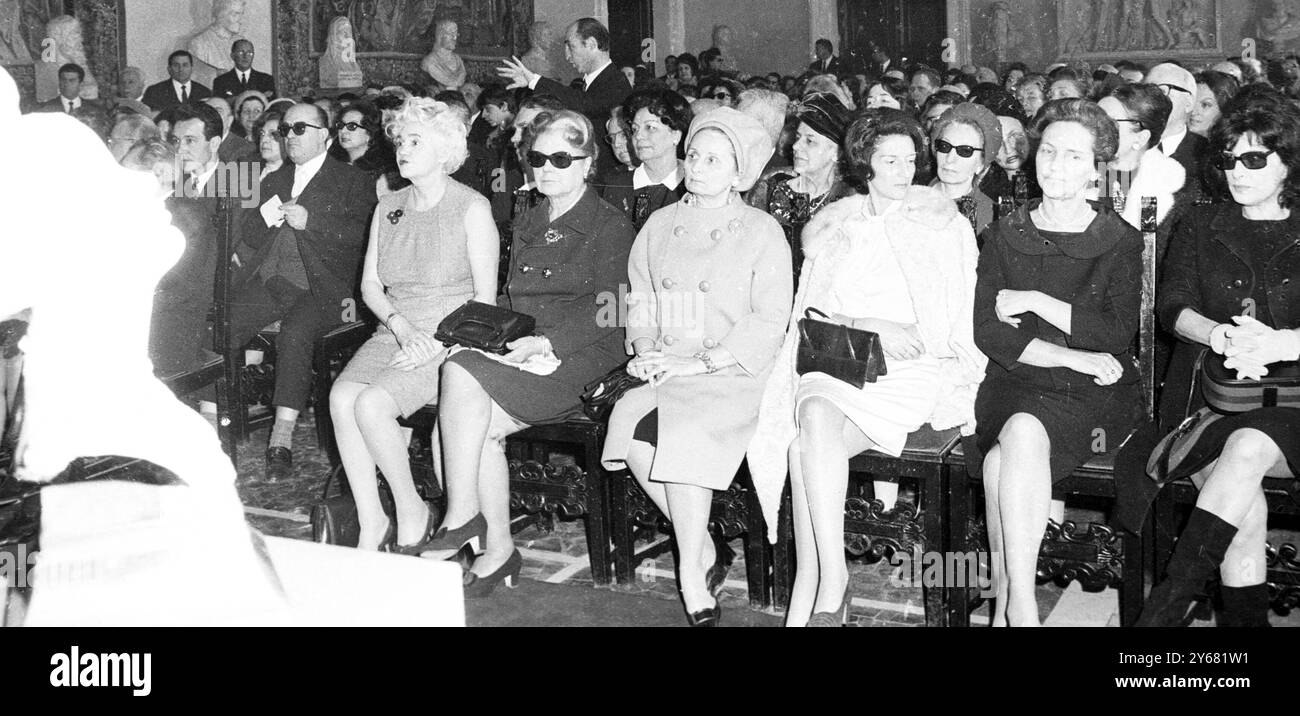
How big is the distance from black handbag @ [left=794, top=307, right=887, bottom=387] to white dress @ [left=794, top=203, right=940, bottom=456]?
0.04 m

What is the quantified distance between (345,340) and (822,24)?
14412 millimetres

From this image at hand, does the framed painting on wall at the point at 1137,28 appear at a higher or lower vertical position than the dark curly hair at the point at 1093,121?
higher

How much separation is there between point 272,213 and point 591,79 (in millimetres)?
2238

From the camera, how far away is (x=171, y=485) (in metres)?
2.05

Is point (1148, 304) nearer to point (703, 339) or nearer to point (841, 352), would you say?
point (841, 352)

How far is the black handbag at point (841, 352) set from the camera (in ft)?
11.0

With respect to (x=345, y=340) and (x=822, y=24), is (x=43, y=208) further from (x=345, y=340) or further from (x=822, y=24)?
(x=822, y=24)

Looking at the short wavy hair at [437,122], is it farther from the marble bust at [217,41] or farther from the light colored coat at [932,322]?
the marble bust at [217,41]

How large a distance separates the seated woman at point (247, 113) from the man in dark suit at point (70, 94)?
0.93 meters

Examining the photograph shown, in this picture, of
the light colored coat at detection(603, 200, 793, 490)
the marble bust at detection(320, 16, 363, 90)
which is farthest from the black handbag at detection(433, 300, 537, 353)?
the marble bust at detection(320, 16, 363, 90)

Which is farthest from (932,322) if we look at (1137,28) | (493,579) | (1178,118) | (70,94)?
(1137,28)

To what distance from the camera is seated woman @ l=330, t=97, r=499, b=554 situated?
395 cm

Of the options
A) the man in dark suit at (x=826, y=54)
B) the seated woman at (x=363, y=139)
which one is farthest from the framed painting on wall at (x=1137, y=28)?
the seated woman at (x=363, y=139)

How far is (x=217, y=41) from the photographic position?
11.2 meters
